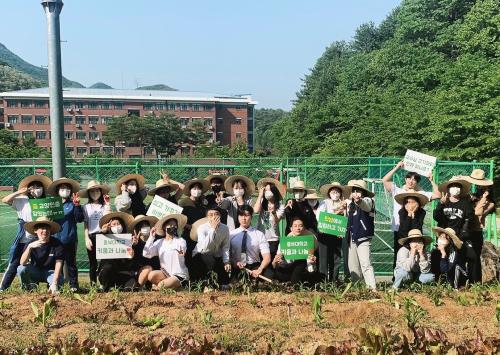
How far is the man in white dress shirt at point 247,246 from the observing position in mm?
6812

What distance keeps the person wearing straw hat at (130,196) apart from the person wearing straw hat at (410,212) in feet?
11.1

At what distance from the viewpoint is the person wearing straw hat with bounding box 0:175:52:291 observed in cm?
695

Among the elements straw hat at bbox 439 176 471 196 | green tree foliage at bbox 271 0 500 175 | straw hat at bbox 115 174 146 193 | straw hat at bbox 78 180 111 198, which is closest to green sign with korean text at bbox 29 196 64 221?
straw hat at bbox 78 180 111 198

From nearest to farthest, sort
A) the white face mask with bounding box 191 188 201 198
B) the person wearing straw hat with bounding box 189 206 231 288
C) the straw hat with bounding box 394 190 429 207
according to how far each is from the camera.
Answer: the person wearing straw hat with bounding box 189 206 231 288, the straw hat with bounding box 394 190 429 207, the white face mask with bounding box 191 188 201 198

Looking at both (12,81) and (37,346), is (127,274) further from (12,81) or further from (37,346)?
(12,81)

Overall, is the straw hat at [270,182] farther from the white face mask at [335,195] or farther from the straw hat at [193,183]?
the straw hat at [193,183]

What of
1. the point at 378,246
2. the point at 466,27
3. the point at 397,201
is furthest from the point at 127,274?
the point at 466,27

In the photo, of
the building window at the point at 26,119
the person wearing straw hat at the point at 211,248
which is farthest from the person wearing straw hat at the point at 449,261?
the building window at the point at 26,119

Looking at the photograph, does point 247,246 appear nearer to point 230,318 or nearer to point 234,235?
point 234,235

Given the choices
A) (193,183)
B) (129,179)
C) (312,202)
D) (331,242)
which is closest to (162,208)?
(193,183)

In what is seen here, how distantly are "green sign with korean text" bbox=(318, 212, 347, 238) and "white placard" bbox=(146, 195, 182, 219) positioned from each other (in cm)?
178

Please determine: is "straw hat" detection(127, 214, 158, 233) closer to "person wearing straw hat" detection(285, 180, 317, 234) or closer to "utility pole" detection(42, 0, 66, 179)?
"utility pole" detection(42, 0, 66, 179)

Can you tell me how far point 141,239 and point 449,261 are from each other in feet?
12.6

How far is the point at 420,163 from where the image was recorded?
7.35 metres
